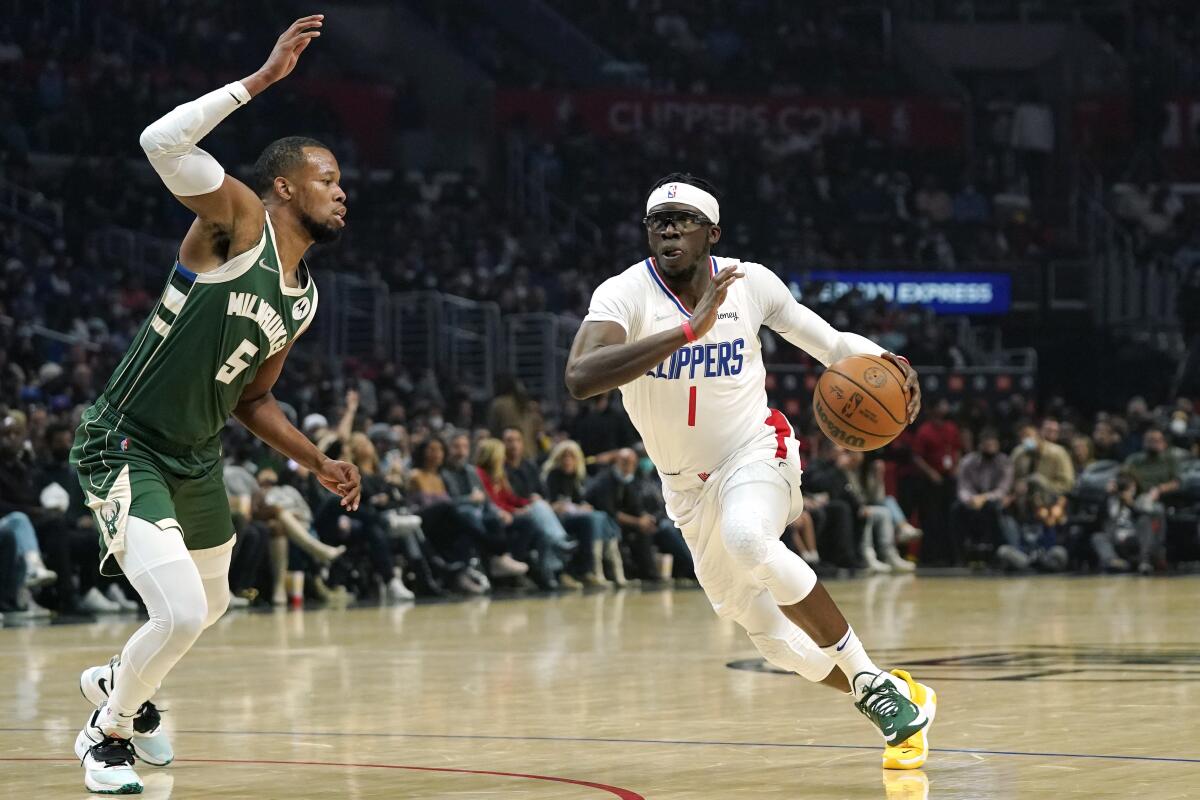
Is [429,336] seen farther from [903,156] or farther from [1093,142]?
[1093,142]

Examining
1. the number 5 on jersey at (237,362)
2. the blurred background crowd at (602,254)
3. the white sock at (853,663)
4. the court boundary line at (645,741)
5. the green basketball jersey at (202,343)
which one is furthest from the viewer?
the blurred background crowd at (602,254)

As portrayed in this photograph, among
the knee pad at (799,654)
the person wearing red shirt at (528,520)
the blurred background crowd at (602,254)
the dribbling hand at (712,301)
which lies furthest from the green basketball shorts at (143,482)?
the person wearing red shirt at (528,520)

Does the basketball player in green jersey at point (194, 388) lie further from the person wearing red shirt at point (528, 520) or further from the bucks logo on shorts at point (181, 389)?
the person wearing red shirt at point (528, 520)

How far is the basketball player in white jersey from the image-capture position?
6.98m

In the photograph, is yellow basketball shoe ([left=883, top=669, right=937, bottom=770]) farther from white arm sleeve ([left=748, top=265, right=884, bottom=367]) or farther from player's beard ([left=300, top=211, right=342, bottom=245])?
player's beard ([left=300, top=211, right=342, bottom=245])

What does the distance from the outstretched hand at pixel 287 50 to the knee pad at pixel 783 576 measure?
239 cm

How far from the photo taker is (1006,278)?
31.0 m

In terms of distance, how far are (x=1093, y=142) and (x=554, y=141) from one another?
10522 mm

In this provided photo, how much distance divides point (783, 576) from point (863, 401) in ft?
2.71

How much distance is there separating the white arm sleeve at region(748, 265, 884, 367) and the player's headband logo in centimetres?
38

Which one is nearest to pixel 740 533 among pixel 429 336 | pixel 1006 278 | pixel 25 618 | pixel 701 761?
pixel 701 761

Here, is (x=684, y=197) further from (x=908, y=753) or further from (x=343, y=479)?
(x=908, y=753)

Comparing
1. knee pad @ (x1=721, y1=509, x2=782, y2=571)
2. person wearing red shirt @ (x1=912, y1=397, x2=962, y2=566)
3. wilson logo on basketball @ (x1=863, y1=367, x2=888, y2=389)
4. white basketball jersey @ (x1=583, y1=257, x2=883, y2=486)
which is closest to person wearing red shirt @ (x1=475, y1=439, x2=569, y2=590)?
person wearing red shirt @ (x1=912, y1=397, x2=962, y2=566)

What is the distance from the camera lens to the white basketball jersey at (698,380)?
285 inches
